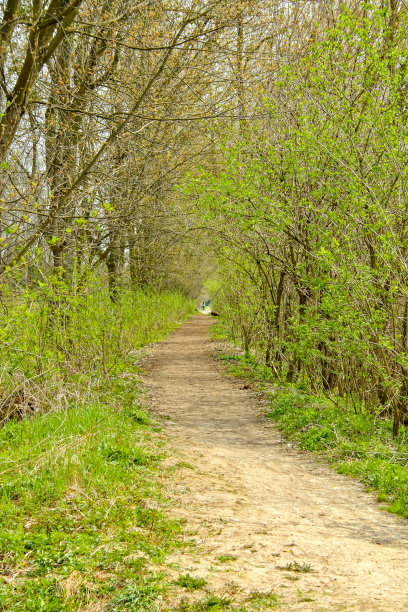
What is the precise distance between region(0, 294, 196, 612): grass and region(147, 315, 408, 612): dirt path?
280mm

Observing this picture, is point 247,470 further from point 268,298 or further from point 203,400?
point 268,298

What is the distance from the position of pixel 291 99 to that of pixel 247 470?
6.41 meters

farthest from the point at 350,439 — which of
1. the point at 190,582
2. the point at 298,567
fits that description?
the point at 190,582

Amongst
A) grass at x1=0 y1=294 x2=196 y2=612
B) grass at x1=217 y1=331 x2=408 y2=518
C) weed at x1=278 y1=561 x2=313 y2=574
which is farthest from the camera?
grass at x1=217 y1=331 x2=408 y2=518

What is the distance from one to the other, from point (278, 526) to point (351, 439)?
299 cm

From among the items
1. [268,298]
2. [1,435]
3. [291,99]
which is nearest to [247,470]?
[1,435]

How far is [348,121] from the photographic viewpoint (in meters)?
7.35

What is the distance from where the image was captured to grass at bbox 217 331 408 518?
18.7 feet

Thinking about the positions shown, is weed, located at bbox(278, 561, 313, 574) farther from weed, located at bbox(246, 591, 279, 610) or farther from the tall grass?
the tall grass

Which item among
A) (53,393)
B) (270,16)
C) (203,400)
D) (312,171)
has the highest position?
(270,16)

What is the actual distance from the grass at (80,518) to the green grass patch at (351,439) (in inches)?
85.6

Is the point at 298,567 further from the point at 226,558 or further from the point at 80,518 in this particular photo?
the point at 80,518

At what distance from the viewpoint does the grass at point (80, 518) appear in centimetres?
315

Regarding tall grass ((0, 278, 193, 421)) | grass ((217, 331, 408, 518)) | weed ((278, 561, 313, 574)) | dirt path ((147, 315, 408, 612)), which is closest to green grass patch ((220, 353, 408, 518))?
grass ((217, 331, 408, 518))
